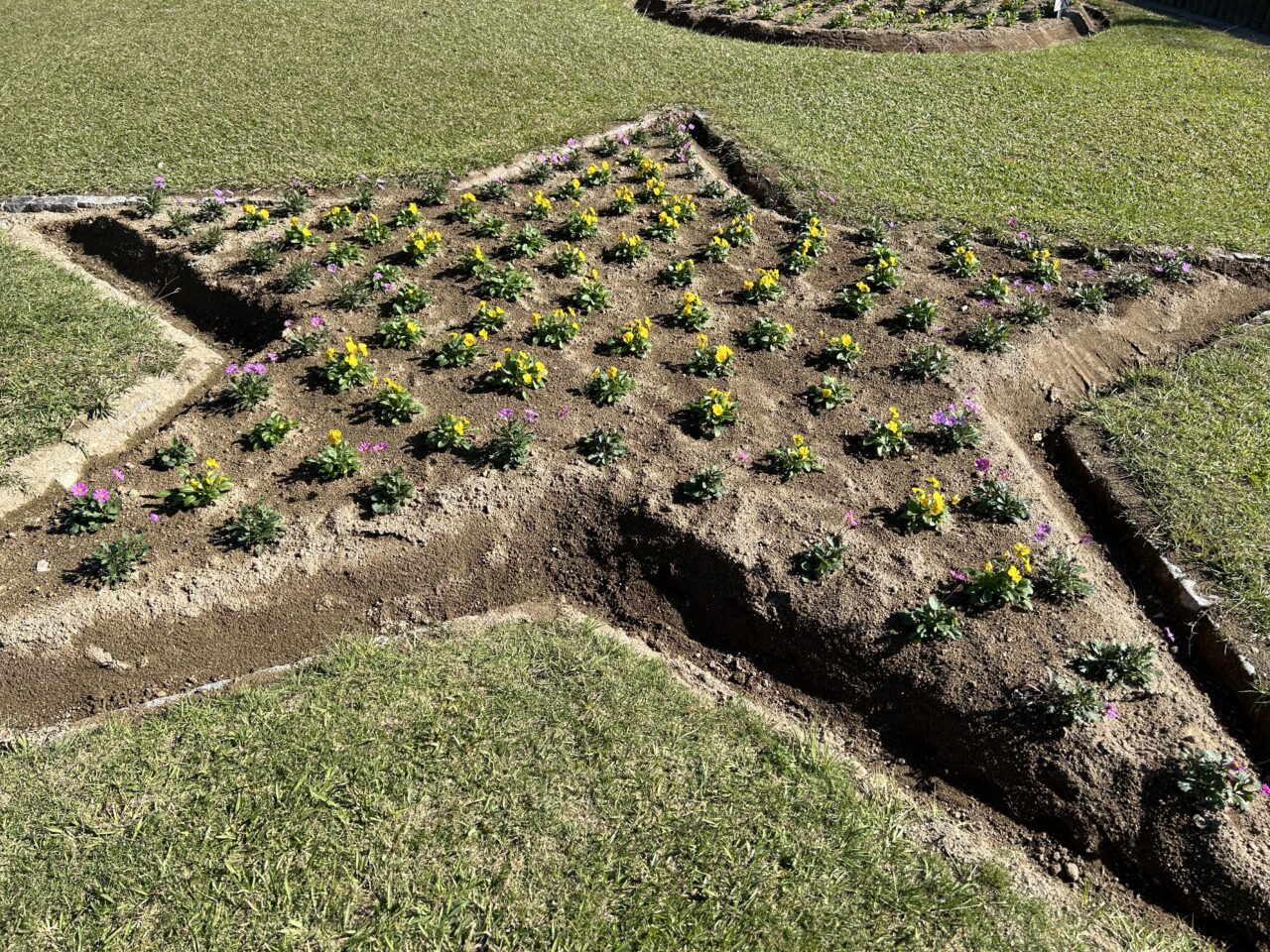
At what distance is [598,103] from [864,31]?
4.57 m

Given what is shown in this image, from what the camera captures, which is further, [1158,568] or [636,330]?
[636,330]

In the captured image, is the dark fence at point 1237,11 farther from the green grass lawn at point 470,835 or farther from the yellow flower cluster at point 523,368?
the green grass lawn at point 470,835

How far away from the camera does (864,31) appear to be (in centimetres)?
1104

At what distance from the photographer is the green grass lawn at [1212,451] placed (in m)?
4.32

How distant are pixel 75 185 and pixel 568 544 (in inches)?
248

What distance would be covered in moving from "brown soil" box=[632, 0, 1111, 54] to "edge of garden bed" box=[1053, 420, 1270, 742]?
7.97 m

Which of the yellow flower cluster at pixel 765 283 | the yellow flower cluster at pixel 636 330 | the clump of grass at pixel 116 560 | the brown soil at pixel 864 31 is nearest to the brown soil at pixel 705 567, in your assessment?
the clump of grass at pixel 116 560

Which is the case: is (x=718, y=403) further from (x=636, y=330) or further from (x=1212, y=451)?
(x=1212, y=451)

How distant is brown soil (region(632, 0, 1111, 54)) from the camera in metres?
10.9

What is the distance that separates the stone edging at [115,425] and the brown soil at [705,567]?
0.14 metres

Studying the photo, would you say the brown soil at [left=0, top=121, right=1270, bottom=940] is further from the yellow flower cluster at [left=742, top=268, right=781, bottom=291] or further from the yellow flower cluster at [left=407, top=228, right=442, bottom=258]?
the yellow flower cluster at [left=407, top=228, right=442, bottom=258]

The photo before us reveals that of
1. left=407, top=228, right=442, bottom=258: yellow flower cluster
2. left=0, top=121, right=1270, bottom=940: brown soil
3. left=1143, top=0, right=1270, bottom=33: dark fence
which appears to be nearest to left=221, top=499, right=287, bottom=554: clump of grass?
left=0, top=121, right=1270, bottom=940: brown soil

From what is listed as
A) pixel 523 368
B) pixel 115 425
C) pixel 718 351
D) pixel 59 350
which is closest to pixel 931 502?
pixel 718 351

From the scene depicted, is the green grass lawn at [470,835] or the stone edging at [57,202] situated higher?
the stone edging at [57,202]
